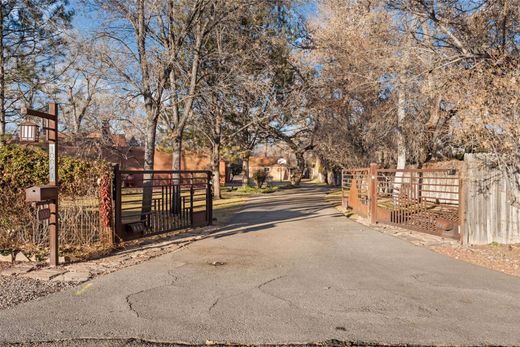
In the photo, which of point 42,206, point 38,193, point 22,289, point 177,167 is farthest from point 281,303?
point 177,167

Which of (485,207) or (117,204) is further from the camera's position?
(485,207)

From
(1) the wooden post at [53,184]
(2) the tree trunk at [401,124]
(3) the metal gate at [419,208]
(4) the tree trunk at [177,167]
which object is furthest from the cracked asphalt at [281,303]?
(2) the tree trunk at [401,124]

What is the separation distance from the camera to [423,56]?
12742 millimetres

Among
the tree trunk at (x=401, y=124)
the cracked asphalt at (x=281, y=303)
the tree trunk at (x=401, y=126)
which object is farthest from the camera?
the tree trunk at (x=401, y=124)

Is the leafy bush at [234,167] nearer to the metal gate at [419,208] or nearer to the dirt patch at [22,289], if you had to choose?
the metal gate at [419,208]

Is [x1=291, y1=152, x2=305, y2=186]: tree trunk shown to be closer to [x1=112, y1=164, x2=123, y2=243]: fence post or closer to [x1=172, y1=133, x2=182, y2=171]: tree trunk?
[x1=172, y1=133, x2=182, y2=171]: tree trunk

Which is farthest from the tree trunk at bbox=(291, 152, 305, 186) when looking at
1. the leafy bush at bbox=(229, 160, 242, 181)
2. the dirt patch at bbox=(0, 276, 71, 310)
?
the dirt patch at bbox=(0, 276, 71, 310)

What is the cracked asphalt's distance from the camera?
13.4 feet

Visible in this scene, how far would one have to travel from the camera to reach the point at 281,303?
16.6 ft

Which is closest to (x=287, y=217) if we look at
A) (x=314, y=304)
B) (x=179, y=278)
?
(x=179, y=278)

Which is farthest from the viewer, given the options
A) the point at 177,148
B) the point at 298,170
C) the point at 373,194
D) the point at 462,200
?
the point at 298,170

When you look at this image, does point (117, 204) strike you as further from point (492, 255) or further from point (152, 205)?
point (492, 255)

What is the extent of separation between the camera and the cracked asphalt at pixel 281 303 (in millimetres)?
4086

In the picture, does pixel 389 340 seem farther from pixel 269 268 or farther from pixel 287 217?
pixel 287 217
